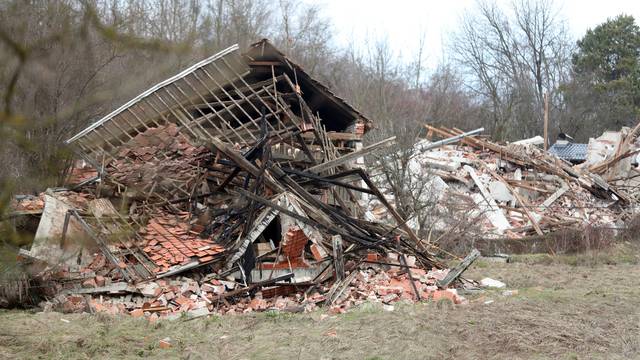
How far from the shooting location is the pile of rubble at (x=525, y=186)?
19.1 metres

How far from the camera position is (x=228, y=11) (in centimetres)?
2784

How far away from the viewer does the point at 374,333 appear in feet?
25.0

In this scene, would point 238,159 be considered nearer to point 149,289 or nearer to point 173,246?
point 173,246

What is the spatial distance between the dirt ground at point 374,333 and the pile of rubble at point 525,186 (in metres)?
8.55

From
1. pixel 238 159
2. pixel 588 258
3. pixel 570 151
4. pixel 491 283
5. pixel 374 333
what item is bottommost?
pixel 588 258

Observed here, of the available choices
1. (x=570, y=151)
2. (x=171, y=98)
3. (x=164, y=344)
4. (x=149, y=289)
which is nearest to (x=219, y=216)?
(x=149, y=289)

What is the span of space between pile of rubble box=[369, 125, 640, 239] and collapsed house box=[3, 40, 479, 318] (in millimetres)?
6298

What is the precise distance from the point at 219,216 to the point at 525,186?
43.4ft

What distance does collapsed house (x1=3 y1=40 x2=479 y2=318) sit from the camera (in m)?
9.95

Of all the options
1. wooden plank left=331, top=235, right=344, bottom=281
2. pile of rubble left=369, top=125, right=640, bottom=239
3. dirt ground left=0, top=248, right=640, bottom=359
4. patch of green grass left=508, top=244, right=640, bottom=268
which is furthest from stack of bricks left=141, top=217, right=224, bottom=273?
A: patch of green grass left=508, top=244, right=640, bottom=268

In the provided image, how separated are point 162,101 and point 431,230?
7962 mm

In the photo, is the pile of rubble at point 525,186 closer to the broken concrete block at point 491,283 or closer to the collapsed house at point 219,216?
the broken concrete block at point 491,283

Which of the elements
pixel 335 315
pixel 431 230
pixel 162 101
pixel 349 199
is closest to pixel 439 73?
pixel 431 230

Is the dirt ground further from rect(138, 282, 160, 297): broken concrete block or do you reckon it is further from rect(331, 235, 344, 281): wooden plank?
rect(331, 235, 344, 281): wooden plank
